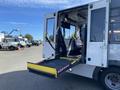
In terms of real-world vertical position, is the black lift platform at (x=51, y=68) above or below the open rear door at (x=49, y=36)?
below

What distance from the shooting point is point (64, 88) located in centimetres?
735

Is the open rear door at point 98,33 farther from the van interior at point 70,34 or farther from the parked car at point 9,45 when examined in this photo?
the parked car at point 9,45

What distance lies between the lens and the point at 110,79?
680cm

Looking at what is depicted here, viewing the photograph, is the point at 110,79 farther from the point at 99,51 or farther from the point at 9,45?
the point at 9,45

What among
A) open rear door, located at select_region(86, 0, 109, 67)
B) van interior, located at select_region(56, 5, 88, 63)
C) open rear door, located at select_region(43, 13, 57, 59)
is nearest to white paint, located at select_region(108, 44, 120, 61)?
open rear door, located at select_region(86, 0, 109, 67)

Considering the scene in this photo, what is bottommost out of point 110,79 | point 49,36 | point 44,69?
point 110,79

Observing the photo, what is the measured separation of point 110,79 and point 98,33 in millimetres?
1524

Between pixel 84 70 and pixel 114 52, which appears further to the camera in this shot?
pixel 84 70

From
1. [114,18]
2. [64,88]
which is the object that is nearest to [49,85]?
[64,88]

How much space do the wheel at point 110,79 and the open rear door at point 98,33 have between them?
13.0 inches

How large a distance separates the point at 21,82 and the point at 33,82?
47cm

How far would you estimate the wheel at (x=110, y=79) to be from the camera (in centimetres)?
668

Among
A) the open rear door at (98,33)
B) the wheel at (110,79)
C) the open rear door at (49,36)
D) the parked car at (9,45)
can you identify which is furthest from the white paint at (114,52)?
the parked car at (9,45)

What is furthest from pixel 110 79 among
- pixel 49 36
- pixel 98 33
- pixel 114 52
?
pixel 49 36
